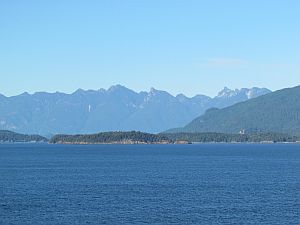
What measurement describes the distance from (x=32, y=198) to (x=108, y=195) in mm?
9264

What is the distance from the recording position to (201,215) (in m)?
68.6

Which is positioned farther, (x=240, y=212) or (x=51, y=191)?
(x=51, y=191)

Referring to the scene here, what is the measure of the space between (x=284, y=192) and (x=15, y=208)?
1370 inches

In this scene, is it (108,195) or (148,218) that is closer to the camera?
(148,218)

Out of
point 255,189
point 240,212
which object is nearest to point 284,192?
point 255,189

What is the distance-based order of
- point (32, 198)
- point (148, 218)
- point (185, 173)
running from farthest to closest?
point (185, 173) < point (32, 198) < point (148, 218)

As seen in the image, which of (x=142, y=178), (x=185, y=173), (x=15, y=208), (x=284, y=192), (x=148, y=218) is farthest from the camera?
(x=185, y=173)

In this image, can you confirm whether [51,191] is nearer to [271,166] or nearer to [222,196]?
[222,196]

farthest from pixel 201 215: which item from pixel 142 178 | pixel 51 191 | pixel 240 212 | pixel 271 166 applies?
pixel 271 166

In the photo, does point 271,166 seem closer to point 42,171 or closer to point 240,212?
point 42,171

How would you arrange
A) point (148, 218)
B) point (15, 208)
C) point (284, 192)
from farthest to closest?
point (284, 192) → point (15, 208) → point (148, 218)

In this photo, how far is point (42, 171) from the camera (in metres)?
123

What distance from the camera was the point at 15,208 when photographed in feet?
238

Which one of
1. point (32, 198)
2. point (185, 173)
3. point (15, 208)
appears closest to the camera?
point (15, 208)
